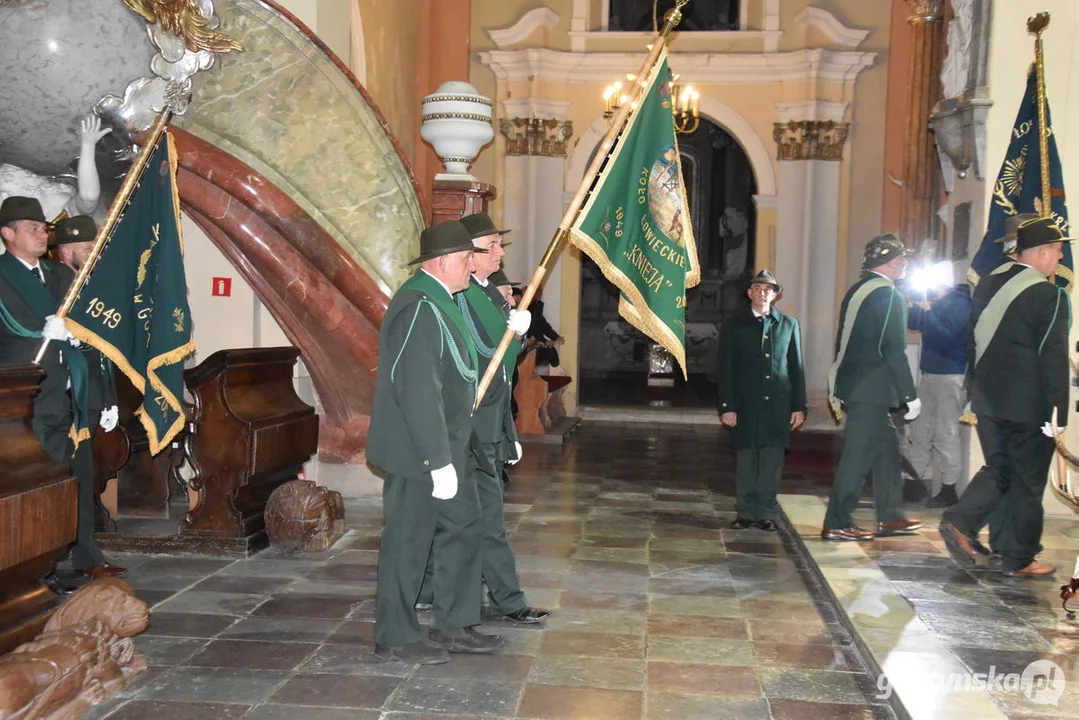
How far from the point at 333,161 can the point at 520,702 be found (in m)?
4.37

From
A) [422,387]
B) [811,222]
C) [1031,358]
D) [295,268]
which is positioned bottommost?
[422,387]

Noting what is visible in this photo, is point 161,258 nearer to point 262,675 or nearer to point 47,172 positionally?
point 47,172

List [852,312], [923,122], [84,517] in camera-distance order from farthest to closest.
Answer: [923,122] → [852,312] → [84,517]

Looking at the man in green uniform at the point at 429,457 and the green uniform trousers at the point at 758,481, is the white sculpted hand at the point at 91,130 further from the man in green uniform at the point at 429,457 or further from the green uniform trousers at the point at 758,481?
the green uniform trousers at the point at 758,481

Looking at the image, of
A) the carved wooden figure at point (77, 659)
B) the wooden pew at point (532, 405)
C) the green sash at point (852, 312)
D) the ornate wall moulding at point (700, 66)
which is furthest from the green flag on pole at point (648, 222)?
the ornate wall moulding at point (700, 66)

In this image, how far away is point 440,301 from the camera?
444 cm

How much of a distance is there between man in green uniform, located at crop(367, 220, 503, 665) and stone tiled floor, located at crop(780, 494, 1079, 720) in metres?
1.74

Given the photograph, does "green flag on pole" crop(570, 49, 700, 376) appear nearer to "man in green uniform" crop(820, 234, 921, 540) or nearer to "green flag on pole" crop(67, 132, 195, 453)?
"man in green uniform" crop(820, 234, 921, 540)

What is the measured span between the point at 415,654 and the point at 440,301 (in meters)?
1.47

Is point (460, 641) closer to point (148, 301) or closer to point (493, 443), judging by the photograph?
point (493, 443)

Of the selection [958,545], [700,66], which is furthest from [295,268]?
[700,66]

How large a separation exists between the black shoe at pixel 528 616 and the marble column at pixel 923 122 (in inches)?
241

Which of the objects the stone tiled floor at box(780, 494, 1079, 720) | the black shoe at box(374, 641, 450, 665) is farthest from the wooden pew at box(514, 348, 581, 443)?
the black shoe at box(374, 641, 450, 665)

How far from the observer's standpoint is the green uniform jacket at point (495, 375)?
4.86 m
